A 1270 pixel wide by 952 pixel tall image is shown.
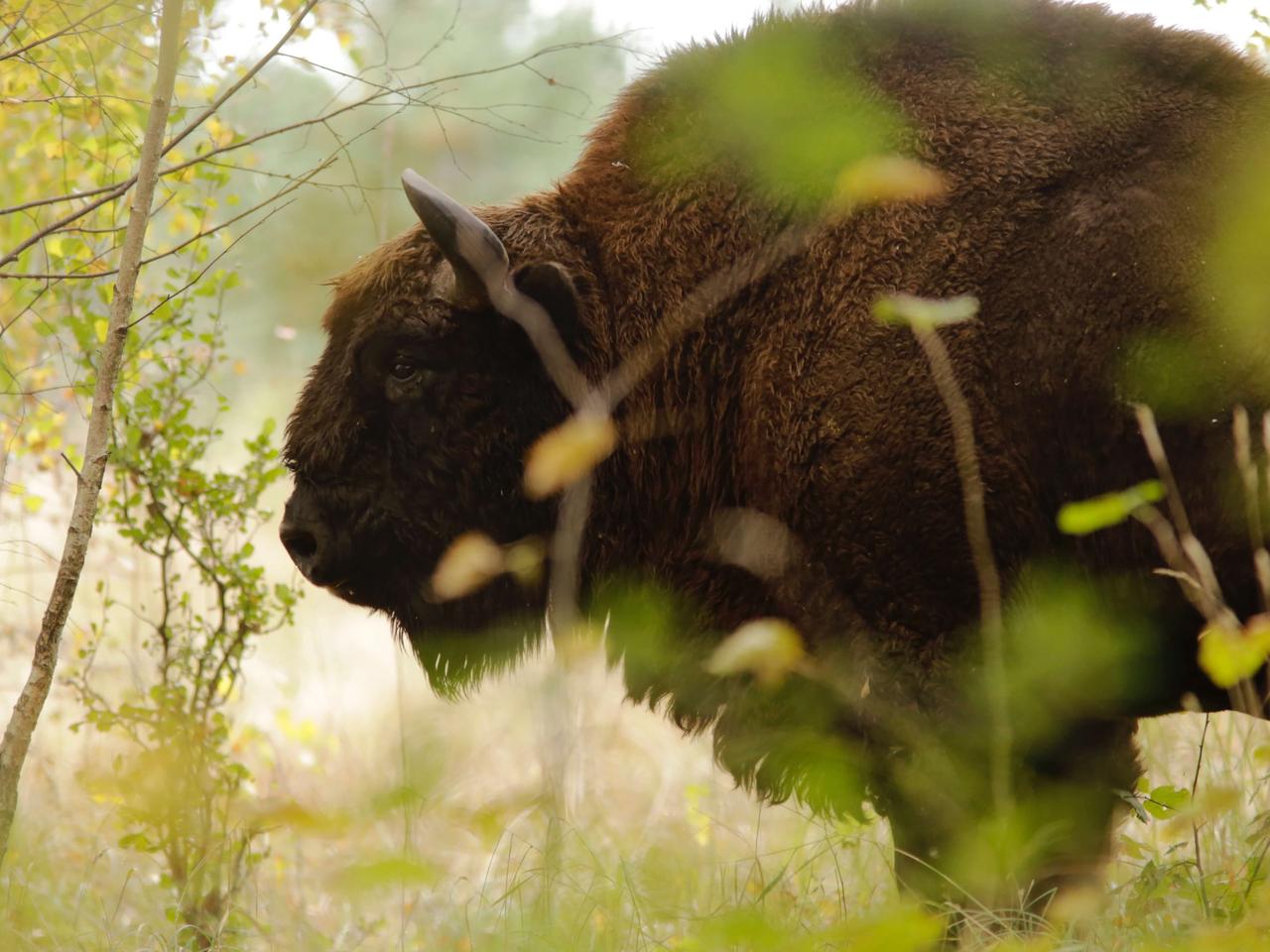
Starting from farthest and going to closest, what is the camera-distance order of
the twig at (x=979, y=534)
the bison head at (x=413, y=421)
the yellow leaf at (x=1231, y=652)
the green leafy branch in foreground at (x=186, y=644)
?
the green leafy branch in foreground at (x=186, y=644), the bison head at (x=413, y=421), the twig at (x=979, y=534), the yellow leaf at (x=1231, y=652)

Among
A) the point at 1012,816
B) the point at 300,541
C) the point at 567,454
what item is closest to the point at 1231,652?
the point at 1012,816

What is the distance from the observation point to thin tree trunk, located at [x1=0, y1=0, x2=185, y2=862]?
301cm

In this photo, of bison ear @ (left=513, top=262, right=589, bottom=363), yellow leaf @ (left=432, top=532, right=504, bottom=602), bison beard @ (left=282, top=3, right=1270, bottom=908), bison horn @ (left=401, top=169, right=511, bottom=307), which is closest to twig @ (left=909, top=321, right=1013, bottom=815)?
bison beard @ (left=282, top=3, right=1270, bottom=908)

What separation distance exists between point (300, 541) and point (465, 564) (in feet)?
1.55

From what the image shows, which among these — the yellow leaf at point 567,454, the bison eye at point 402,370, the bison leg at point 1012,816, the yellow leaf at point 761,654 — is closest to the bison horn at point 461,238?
the bison eye at point 402,370

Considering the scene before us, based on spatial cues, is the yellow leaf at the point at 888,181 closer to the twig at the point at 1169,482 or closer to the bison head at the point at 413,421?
the twig at the point at 1169,482

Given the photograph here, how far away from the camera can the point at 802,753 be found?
3643mm

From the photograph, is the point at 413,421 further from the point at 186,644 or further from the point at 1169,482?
the point at 1169,482

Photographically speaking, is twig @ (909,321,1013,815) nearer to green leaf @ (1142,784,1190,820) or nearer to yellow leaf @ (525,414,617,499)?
green leaf @ (1142,784,1190,820)

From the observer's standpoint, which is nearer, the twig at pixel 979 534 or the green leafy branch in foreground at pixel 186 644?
the twig at pixel 979 534

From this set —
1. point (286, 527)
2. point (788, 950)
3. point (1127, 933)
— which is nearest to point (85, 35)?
point (286, 527)

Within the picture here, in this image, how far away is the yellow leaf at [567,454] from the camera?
369cm

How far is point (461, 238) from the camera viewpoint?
12.1 feet

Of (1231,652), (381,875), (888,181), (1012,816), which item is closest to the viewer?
(381,875)
